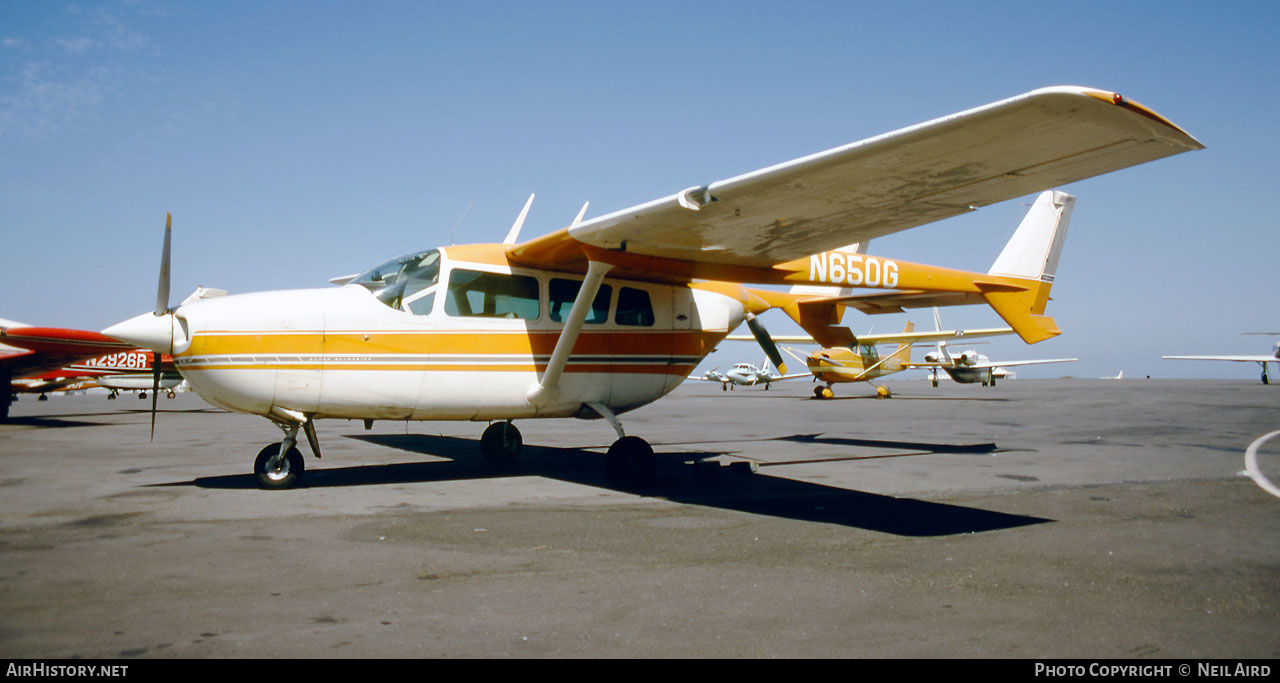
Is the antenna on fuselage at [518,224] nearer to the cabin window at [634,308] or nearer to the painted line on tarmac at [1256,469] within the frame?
the cabin window at [634,308]

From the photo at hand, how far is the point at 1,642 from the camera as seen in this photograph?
3.16 m

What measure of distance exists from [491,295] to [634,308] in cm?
180

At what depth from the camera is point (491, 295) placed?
8461 mm

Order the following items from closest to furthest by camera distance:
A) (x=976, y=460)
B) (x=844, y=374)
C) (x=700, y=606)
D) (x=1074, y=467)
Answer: (x=700, y=606) → (x=1074, y=467) → (x=976, y=460) → (x=844, y=374)

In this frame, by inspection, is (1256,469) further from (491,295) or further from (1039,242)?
(491,295)

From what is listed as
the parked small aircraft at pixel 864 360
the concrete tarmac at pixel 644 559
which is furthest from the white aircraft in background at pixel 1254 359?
the concrete tarmac at pixel 644 559

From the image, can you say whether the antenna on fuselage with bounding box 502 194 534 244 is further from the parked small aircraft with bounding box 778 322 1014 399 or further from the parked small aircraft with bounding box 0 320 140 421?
the parked small aircraft with bounding box 778 322 1014 399

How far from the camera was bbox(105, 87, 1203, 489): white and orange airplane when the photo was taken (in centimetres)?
543

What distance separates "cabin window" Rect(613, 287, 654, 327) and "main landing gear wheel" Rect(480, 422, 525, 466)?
2.15m

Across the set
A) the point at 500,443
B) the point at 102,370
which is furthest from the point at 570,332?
the point at 102,370

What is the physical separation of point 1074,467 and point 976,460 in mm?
1196

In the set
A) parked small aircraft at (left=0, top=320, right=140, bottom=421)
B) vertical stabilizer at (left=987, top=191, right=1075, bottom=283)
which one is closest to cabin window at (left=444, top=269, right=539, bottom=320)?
vertical stabilizer at (left=987, top=191, right=1075, bottom=283)
